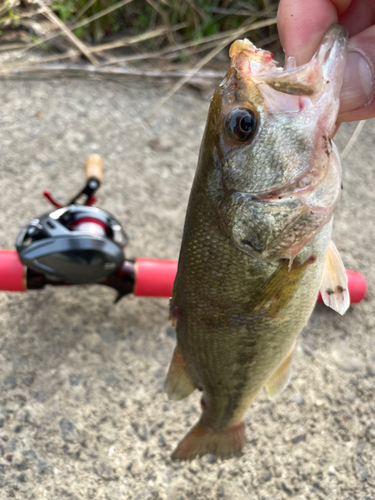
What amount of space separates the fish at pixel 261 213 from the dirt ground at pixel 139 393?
681mm

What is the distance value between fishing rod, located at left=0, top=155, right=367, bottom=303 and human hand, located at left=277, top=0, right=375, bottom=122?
101cm

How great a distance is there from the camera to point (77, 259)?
1.69m

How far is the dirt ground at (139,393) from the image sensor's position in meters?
1.69

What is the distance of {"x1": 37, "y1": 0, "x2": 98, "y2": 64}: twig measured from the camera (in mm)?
3547

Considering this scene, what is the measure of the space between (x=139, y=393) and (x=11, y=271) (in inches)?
30.4

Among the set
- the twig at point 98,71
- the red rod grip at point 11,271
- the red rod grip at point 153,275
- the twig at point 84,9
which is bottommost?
the red rod grip at point 153,275

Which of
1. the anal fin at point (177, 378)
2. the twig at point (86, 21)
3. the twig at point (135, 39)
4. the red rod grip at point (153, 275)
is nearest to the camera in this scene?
the anal fin at point (177, 378)

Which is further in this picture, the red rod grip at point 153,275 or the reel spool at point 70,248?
the red rod grip at point 153,275

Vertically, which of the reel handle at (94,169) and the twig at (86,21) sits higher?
the twig at (86,21)

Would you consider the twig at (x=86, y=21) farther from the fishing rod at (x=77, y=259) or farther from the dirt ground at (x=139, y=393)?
the fishing rod at (x=77, y=259)

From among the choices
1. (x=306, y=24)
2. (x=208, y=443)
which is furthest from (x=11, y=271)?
(x=306, y=24)

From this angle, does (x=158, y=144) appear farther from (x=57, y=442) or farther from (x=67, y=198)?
(x=57, y=442)

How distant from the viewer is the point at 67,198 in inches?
106

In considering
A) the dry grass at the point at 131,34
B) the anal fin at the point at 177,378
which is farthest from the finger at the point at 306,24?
the dry grass at the point at 131,34
